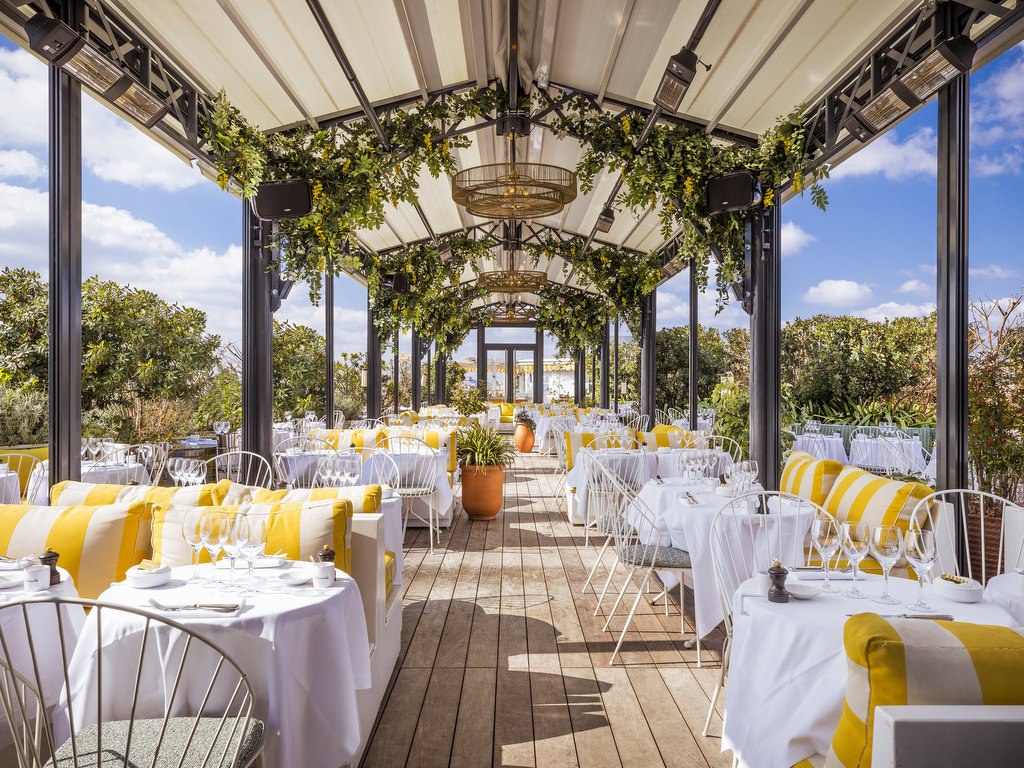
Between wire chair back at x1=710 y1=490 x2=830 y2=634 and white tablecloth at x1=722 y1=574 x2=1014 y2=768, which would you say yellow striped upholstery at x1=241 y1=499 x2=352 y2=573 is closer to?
white tablecloth at x1=722 y1=574 x2=1014 y2=768

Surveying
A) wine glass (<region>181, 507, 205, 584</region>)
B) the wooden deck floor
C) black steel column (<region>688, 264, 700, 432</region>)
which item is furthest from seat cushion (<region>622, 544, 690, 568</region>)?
black steel column (<region>688, 264, 700, 432</region>)

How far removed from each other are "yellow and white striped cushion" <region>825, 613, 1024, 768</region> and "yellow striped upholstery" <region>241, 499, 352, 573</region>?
195 centimetres

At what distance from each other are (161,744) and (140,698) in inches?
14.3

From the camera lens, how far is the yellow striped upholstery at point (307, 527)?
2637 mm

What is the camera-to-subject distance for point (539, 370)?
76.6ft

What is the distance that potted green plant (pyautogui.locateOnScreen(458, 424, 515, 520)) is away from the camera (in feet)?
23.1

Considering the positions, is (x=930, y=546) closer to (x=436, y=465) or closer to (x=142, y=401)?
(x=436, y=465)

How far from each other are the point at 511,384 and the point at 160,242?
601 inches

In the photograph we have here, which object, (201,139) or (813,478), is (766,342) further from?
(201,139)

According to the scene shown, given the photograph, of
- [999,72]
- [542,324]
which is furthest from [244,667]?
[542,324]

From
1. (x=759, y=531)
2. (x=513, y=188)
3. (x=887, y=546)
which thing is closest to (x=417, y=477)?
(x=513, y=188)

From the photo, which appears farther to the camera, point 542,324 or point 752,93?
point 542,324

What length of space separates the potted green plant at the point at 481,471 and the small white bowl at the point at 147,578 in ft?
15.8

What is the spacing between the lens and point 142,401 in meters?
9.31
